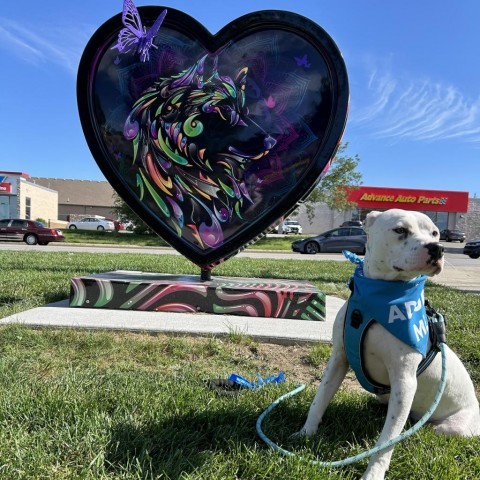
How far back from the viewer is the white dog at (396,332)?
2172 millimetres

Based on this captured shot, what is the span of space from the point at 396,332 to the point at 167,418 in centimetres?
145

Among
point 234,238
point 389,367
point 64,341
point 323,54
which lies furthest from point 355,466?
point 323,54

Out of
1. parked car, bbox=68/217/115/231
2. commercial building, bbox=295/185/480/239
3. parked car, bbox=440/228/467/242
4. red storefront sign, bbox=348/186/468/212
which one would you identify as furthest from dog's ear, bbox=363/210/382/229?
parked car, bbox=440/228/467/242

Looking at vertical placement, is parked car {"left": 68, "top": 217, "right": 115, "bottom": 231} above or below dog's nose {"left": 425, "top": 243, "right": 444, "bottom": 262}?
below

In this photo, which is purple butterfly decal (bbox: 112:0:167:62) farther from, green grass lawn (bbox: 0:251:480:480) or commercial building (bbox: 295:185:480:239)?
commercial building (bbox: 295:185:480:239)

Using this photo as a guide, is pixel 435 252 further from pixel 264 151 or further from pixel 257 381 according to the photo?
pixel 264 151

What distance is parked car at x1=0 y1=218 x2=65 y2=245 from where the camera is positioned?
25.0 m

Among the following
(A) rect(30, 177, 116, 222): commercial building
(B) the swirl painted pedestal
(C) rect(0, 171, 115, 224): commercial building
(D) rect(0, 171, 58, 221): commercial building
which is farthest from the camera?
(A) rect(30, 177, 116, 222): commercial building

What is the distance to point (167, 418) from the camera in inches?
107

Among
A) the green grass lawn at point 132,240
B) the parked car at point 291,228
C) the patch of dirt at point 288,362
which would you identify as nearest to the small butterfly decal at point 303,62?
the patch of dirt at point 288,362

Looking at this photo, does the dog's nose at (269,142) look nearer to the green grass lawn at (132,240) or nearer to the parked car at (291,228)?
the green grass lawn at (132,240)

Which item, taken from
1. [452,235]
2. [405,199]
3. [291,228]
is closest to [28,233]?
[291,228]

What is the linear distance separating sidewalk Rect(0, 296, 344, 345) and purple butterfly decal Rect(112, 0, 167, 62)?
3452 mm

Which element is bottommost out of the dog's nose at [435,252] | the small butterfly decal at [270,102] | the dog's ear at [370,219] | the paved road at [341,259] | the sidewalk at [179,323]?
the paved road at [341,259]
